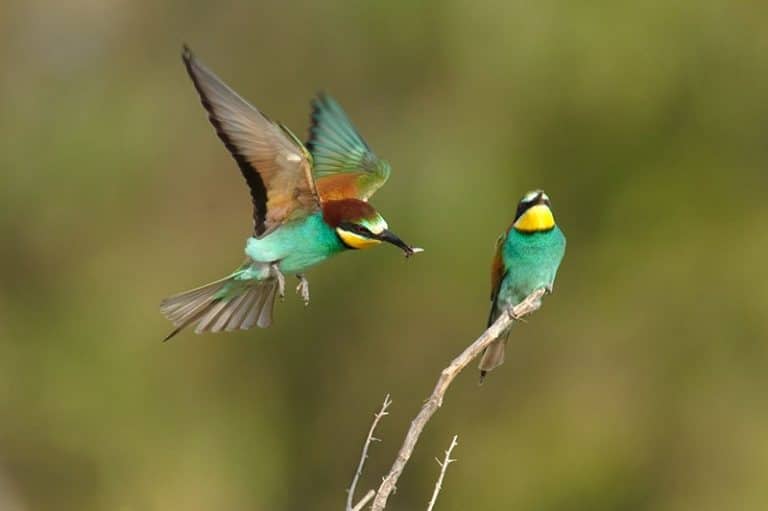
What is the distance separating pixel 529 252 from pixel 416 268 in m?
3.01

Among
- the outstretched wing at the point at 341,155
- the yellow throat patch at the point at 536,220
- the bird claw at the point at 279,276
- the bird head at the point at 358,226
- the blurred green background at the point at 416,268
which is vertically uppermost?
the outstretched wing at the point at 341,155

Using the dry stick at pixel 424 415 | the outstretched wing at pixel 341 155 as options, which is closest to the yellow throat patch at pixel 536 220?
the outstretched wing at pixel 341 155

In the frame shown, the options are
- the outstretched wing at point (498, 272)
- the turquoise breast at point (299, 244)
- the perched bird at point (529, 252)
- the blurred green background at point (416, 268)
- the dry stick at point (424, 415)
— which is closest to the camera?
the dry stick at point (424, 415)

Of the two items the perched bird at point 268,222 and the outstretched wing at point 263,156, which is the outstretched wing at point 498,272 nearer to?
the perched bird at point 268,222

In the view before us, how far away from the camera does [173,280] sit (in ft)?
22.2

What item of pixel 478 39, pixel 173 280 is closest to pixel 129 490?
pixel 173 280

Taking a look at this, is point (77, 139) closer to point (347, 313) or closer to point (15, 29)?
point (15, 29)

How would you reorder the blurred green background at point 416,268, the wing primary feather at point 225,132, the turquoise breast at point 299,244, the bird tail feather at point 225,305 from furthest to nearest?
the blurred green background at point 416,268, the bird tail feather at point 225,305, the turquoise breast at point 299,244, the wing primary feather at point 225,132

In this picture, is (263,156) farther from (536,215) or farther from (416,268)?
(416,268)

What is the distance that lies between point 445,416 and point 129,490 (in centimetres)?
134

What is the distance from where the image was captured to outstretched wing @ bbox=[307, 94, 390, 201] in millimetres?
3508

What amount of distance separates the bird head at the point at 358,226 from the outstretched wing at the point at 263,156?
8 cm

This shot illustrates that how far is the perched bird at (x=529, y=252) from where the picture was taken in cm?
368

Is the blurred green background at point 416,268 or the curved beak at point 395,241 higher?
the curved beak at point 395,241
